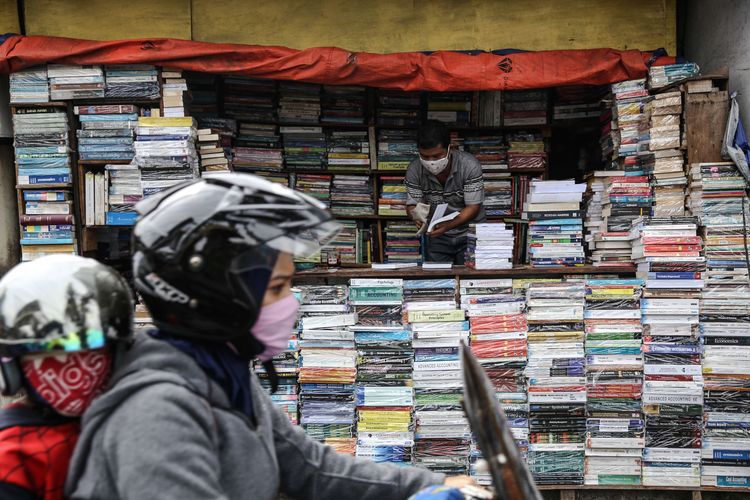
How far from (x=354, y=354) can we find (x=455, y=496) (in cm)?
335

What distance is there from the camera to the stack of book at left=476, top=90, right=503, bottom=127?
6957 millimetres

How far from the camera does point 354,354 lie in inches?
186

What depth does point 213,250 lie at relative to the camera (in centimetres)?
126

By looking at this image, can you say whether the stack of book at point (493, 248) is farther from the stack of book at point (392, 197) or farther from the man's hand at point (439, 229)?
the stack of book at point (392, 197)

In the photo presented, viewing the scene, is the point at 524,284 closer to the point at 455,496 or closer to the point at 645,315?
the point at 645,315

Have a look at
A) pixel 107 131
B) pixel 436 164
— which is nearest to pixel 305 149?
pixel 436 164

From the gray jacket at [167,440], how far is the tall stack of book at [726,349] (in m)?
4.07

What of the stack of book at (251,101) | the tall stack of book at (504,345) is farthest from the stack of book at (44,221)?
the tall stack of book at (504,345)

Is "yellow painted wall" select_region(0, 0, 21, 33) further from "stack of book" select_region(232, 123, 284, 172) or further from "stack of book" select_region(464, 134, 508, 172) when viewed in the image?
"stack of book" select_region(464, 134, 508, 172)

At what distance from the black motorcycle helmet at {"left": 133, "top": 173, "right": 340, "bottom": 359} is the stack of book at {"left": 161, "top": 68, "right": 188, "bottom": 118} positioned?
4011 millimetres

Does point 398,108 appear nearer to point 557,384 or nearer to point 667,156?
point 667,156

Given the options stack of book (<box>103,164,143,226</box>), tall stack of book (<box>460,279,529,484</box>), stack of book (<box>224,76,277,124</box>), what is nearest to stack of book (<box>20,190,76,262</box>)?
stack of book (<box>103,164,143,226</box>)

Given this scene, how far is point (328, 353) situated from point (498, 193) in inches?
131

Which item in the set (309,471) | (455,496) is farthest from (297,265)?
(455,496)
